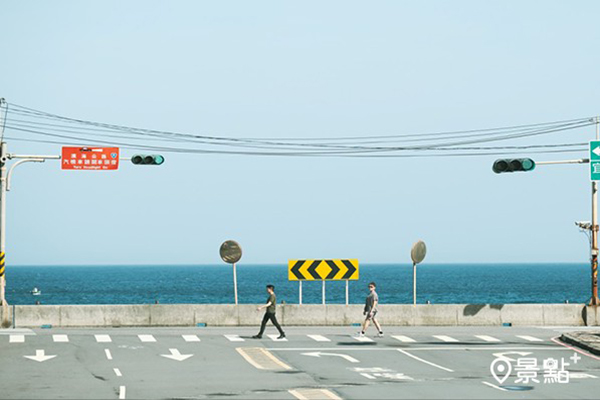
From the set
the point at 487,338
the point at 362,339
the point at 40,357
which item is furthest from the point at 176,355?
the point at 487,338

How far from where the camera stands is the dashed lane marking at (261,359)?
2556 cm

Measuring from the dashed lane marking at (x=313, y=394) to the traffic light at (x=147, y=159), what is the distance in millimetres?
16864

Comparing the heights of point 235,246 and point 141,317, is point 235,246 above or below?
above

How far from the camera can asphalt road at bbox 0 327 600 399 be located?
21.1m

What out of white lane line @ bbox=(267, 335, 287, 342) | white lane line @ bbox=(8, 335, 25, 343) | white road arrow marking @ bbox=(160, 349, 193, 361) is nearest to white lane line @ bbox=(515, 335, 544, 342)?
white lane line @ bbox=(267, 335, 287, 342)

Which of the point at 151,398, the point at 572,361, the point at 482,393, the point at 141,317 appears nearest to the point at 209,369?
the point at 151,398

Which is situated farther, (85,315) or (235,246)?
(235,246)

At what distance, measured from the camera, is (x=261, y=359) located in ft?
89.3

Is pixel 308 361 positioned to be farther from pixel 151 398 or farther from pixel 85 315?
pixel 85 315

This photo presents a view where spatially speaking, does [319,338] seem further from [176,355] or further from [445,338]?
[176,355]

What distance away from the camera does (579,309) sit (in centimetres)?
3969

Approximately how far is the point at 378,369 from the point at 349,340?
7341 mm

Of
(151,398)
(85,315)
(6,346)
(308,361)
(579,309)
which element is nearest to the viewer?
(151,398)

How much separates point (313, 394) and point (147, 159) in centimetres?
1780
